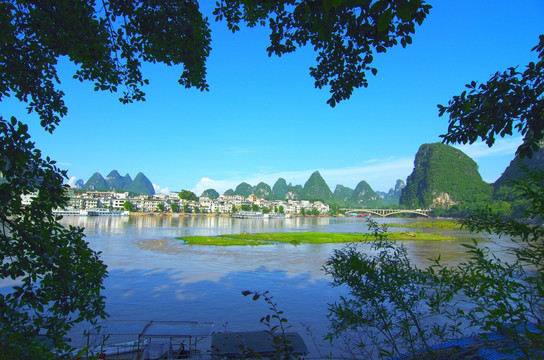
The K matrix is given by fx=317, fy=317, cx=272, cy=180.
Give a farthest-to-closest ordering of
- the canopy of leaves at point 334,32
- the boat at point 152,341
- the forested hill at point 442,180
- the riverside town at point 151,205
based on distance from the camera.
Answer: the forested hill at point 442,180 → the riverside town at point 151,205 → the boat at point 152,341 → the canopy of leaves at point 334,32

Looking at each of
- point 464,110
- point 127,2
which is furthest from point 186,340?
point 464,110

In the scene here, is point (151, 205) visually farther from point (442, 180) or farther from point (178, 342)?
point (442, 180)

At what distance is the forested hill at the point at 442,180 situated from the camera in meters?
124

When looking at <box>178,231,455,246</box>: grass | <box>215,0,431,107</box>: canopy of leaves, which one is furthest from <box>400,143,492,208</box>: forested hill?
<box>215,0,431,107</box>: canopy of leaves

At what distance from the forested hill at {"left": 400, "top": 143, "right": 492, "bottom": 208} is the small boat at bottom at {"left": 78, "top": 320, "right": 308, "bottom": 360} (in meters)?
121

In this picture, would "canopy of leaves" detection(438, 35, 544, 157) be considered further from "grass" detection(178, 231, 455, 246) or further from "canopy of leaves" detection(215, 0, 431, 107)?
"grass" detection(178, 231, 455, 246)

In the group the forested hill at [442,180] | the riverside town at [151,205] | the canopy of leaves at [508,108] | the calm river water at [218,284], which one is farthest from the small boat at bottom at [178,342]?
the forested hill at [442,180]

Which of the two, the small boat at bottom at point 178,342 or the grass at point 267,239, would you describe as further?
the grass at point 267,239

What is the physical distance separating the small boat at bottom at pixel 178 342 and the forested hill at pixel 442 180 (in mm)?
121430

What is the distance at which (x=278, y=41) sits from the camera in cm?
441

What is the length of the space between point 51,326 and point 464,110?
485 centimetres

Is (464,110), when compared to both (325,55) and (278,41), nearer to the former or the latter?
(325,55)

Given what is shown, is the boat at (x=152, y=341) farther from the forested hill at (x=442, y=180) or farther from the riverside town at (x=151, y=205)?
the forested hill at (x=442, y=180)

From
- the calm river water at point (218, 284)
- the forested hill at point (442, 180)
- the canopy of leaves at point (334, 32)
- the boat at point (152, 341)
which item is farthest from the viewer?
the forested hill at point (442, 180)
